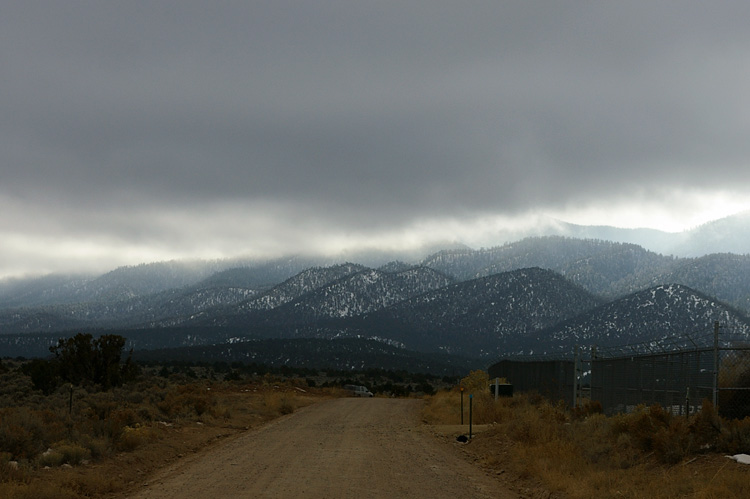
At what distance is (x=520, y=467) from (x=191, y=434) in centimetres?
1292

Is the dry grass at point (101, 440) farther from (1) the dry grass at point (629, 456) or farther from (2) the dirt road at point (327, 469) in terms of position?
(1) the dry grass at point (629, 456)

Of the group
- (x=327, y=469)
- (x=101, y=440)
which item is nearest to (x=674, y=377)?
(x=327, y=469)

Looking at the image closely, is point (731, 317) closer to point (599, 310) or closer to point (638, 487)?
point (599, 310)

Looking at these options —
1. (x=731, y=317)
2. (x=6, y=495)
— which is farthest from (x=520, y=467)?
(x=731, y=317)

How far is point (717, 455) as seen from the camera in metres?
15.4

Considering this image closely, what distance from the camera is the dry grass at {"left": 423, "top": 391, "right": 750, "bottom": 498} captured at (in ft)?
45.2

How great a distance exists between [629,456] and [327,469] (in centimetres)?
709

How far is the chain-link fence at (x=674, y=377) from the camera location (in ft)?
62.9

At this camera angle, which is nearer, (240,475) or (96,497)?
(96,497)

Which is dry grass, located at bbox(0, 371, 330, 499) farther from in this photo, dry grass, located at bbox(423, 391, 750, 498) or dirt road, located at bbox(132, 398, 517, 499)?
dry grass, located at bbox(423, 391, 750, 498)

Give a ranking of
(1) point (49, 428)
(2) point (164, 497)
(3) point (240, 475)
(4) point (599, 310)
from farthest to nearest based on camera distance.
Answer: (4) point (599, 310)
(1) point (49, 428)
(3) point (240, 475)
(2) point (164, 497)

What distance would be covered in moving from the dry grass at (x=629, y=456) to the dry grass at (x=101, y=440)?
9.35m

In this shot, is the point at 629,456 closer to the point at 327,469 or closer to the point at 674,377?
the point at 674,377

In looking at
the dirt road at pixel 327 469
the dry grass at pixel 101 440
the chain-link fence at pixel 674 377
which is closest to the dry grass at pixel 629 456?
the dirt road at pixel 327 469
